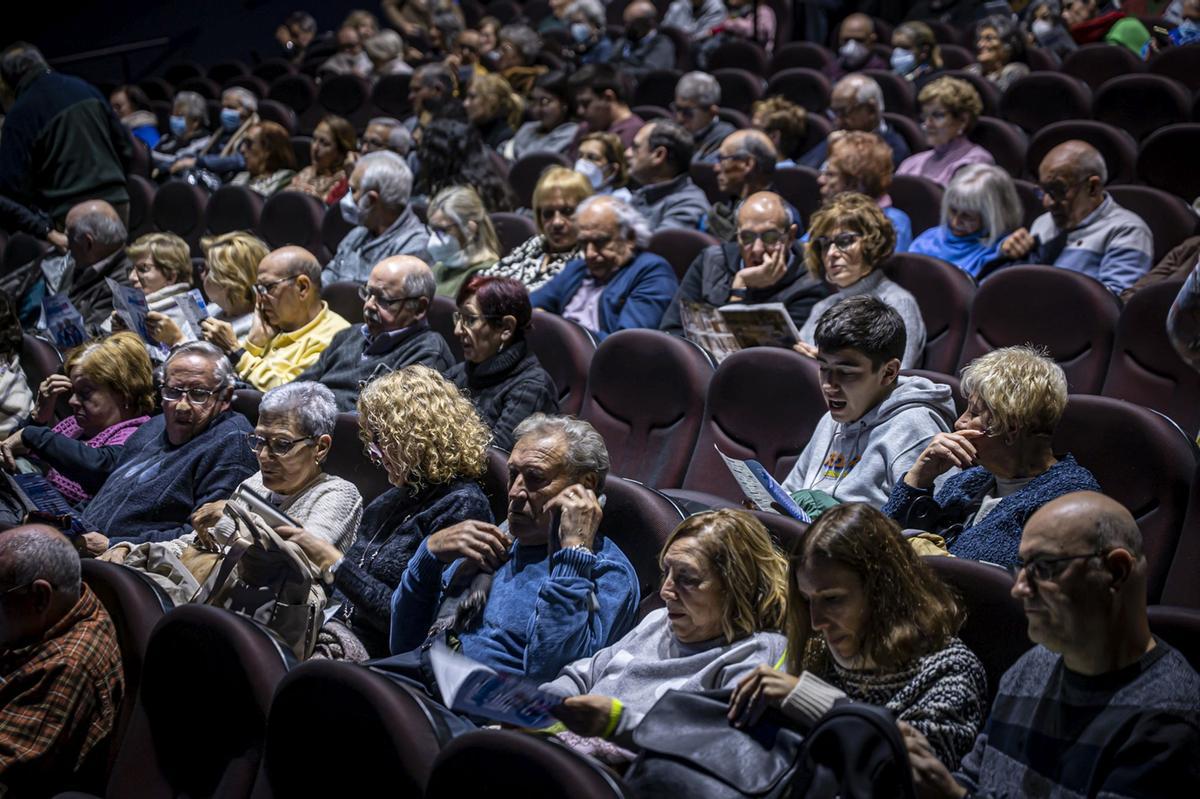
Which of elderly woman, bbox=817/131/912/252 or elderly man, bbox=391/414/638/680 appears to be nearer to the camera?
elderly man, bbox=391/414/638/680

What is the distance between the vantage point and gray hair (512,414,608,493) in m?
2.23

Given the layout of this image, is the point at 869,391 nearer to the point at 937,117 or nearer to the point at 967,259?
the point at 967,259

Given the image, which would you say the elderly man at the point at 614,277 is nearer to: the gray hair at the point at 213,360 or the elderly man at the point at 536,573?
the gray hair at the point at 213,360

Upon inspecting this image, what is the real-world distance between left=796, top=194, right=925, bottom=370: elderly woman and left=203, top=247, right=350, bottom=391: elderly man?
140 centimetres

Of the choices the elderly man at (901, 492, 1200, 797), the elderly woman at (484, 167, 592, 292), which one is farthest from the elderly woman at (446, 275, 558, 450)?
the elderly man at (901, 492, 1200, 797)

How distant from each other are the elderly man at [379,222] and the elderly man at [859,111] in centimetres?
172

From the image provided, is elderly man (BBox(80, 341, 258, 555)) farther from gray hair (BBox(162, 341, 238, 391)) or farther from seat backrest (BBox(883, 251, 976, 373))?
seat backrest (BBox(883, 251, 976, 373))

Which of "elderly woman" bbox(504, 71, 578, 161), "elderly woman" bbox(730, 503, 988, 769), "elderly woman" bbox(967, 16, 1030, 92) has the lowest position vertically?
"elderly woman" bbox(504, 71, 578, 161)

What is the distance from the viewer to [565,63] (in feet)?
23.4

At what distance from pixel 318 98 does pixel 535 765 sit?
21.7 ft

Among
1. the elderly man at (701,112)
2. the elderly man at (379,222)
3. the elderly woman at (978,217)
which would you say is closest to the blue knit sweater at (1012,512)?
the elderly woman at (978,217)

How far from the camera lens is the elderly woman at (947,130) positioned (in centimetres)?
477

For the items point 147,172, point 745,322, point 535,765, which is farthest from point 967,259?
point 147,172

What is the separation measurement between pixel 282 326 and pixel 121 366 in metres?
0.53
